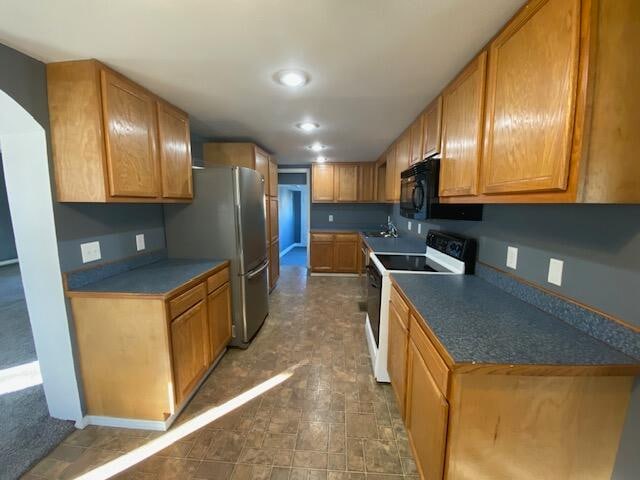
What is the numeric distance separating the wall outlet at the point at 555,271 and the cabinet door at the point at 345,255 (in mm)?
3907

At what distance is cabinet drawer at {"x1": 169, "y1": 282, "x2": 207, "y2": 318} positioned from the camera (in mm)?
1687

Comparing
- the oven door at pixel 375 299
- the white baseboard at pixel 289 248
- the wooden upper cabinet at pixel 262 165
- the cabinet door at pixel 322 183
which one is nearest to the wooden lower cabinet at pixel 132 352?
the oven door at pixel 375 299

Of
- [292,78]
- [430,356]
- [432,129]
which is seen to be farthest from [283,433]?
[432,129]

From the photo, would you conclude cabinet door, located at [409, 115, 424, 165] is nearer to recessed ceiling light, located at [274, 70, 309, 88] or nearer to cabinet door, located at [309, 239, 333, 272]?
recessed ceiling light, located at [274, 70, 309, 88]

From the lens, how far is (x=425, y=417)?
4.00 feet

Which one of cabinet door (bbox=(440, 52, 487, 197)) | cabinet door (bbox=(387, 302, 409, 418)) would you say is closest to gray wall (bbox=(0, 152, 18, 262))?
cabinet door (bbox=(387, 302, 409, 418))

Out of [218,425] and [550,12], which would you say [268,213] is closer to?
[218,425]

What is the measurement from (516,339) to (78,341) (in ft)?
7.79

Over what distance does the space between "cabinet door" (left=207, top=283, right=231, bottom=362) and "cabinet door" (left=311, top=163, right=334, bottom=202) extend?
3.13 m

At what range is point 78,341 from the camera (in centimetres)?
168

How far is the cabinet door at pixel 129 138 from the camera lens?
157 centimetres

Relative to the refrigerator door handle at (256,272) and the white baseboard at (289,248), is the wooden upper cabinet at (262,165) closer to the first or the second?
the refrigerator door handle at (256,272)

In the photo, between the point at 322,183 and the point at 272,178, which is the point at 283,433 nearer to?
the point at 272,178

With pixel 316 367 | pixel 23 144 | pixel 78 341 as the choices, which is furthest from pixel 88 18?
pixel 316 367
